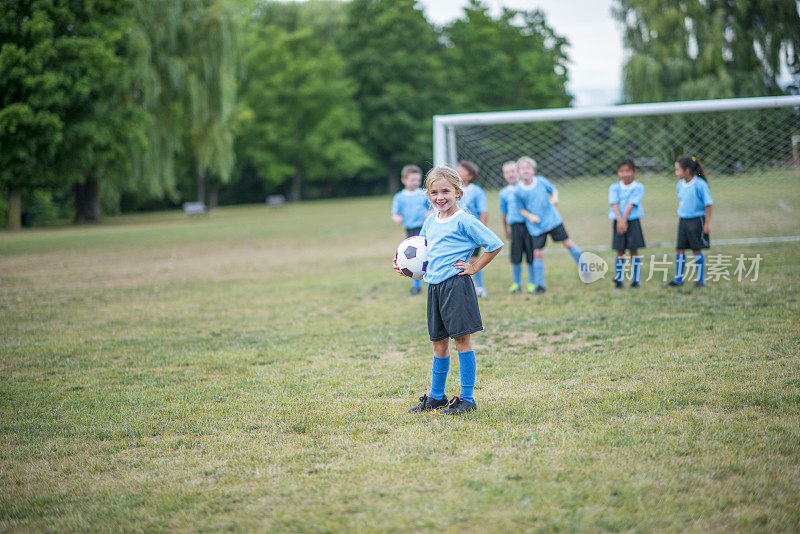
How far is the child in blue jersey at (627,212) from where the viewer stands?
8438mm

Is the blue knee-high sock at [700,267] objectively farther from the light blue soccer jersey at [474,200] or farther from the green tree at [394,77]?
the green tree at [394,77]

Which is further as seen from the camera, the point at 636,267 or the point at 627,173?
the point at 636,267

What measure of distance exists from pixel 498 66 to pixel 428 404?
54.2 meters

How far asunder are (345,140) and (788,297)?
146ft

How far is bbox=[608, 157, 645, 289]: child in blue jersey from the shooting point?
844 centimetres

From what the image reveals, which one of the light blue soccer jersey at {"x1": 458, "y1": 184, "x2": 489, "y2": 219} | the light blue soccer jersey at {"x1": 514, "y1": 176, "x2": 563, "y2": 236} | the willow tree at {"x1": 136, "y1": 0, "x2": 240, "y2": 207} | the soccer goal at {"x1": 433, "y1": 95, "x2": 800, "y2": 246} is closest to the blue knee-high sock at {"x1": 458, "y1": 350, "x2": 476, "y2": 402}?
the light blue soccer jersey at {"x1": 458, "y1": 184, "x2": 489, "y2": 219}

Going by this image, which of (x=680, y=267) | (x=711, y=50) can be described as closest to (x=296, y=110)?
(x=711, y=50)

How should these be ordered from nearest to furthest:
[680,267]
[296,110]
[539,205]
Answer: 1. [680,267]
2. [539,205]
3. [296,110]

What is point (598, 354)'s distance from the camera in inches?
222

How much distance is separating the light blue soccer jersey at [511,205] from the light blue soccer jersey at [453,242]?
450 cm

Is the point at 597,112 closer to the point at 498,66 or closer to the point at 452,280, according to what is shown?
the point at 452,280

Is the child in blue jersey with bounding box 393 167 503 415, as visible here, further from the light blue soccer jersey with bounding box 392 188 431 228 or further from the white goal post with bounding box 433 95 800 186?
the white goal post with bounding box 433 95 800 186

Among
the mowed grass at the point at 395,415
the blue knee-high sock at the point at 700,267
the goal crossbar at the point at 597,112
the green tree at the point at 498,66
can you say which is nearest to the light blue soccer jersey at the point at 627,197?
the blue knee-high sock at the point at 700,267

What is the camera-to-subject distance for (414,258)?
462 centimetres
